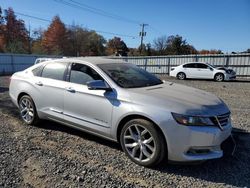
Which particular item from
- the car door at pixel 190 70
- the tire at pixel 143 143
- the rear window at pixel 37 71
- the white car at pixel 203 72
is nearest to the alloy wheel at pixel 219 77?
the white car at pixel 203 72

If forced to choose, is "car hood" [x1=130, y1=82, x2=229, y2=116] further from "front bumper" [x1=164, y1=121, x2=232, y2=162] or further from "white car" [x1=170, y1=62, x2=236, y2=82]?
"white car" [x1=170, y1=62, x2=236, y2=82]

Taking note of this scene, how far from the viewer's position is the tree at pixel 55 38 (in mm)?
61031

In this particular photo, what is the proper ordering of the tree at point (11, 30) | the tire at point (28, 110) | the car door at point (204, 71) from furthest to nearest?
the tree at point (11, 30) → the car door at point (204, 71) → the tire at point (28, 110)

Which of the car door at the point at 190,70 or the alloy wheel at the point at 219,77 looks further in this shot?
the car door at the point at 190,70

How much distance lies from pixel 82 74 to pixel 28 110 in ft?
5.87

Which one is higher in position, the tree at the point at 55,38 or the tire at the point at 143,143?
the tree at the point at 55,38

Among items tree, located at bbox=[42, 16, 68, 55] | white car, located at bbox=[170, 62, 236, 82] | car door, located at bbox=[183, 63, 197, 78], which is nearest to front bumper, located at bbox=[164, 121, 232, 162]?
white car, located at bbox=[170, 62, 236, 82]

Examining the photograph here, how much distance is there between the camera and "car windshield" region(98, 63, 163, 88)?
179 inches

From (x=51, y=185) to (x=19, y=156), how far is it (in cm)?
115

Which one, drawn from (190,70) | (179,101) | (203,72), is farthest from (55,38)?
(179,101)

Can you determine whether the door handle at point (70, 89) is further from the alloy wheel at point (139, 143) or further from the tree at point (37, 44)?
the tree at point (37, 44)

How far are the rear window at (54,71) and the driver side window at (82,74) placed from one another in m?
0.26

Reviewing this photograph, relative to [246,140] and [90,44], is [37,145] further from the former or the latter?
[90,44]

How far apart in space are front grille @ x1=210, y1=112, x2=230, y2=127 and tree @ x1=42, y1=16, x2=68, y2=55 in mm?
59626
